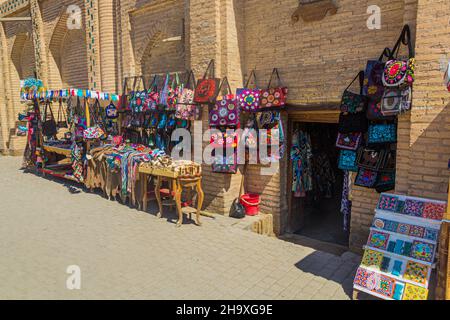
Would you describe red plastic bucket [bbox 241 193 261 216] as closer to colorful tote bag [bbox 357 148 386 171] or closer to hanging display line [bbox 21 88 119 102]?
colorful tote bag [bbox 357 148 386 171]

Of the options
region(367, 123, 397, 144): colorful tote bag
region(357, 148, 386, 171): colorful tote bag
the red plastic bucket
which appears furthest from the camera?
the red plastic bucket

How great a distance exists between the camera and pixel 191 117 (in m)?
7.08

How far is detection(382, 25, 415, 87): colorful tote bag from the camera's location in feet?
14.3

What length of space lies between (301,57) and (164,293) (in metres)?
4.41

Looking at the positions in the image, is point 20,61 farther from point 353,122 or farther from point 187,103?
point 353,122

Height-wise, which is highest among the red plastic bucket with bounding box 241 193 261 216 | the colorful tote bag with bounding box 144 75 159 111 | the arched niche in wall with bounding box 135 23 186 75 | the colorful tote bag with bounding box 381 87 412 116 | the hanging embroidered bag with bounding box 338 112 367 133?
the arched niche in wall with bounding box 135 23 186 75

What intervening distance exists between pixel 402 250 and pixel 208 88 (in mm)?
4346

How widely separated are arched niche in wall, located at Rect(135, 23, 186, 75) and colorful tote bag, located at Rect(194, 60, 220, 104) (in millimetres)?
1279

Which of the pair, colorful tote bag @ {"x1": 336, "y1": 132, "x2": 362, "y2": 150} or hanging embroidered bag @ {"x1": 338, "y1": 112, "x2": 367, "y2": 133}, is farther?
colorful tote bag @ {"x1": 336, "y1": 132, "x2": 362, "y2": 150}

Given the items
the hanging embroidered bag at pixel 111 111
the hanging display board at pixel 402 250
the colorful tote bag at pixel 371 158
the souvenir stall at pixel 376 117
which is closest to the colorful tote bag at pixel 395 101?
the souvenir stall at pixel 376 117

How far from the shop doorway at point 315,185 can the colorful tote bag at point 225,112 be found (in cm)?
117

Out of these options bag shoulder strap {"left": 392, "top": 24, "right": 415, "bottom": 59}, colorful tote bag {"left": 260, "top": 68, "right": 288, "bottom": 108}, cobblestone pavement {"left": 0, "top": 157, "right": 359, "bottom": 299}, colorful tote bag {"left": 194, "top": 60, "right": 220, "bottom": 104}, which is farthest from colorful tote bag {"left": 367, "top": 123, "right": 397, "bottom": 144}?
colorful tote bag {"left": 194, "top": 60, "right": 220, "bottom": 104}

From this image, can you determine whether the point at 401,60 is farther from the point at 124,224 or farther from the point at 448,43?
the point at 124,224

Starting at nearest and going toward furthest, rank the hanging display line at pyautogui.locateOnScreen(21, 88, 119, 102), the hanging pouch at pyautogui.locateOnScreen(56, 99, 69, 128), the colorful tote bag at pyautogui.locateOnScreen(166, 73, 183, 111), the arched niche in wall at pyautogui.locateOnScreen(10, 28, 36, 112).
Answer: the colorful tote bag at pyautogui.locateOnScreen(166, 73, 183, 111) → the hanging display line at pyautogui.locateOnScreen(21, 88, 119, 102) → the hanging pouch at pyautogui.locateOnScreen(56, 99, 69, 128) → the arched niche in wall at pyautogui.locateOnScreen(10, 28, 36, 112)
